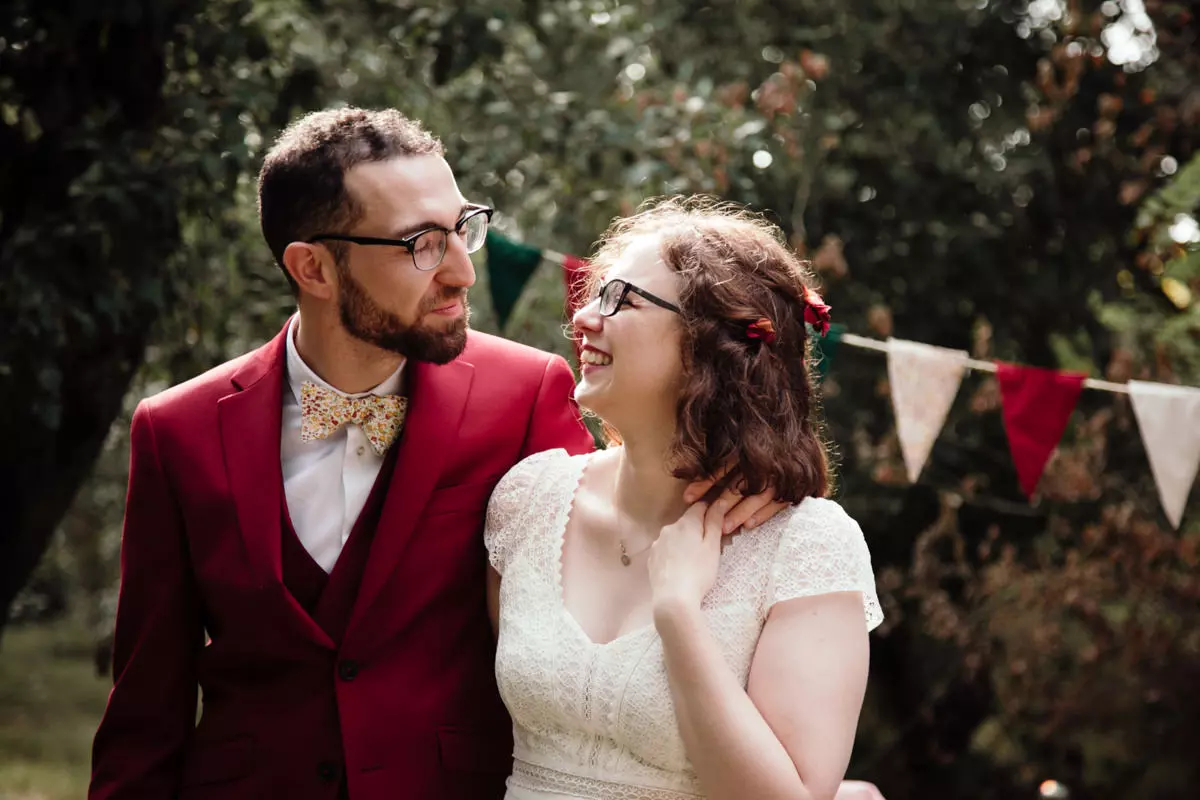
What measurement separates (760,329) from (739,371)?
8cm

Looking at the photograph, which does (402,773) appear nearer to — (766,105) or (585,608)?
(585,608)

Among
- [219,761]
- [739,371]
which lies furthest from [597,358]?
[219,761]

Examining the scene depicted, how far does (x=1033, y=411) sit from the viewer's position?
4.17 m

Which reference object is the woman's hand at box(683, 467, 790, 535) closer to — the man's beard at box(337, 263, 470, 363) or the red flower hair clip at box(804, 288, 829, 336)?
the red flower hair clip at box(804, 288, 829, 336)

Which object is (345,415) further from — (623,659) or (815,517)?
(815,517)

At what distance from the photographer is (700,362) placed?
7.93ft

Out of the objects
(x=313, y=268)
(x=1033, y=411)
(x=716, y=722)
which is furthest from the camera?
(x=1033, y=411)

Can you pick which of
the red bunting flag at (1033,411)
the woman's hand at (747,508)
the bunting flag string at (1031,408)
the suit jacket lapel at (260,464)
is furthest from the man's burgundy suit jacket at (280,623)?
the red bunting flag at (1033,411)

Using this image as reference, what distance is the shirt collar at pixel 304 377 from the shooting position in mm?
2629

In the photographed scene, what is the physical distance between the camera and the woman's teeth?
2.44 metres

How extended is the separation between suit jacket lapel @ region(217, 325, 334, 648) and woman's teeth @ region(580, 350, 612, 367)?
0.59 metres

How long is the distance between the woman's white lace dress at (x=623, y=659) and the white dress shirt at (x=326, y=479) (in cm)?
31

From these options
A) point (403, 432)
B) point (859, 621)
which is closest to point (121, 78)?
point (403, 432)

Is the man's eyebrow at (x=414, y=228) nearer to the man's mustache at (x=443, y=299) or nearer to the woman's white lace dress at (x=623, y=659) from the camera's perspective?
the man's mustache at (x=443, y=299)
